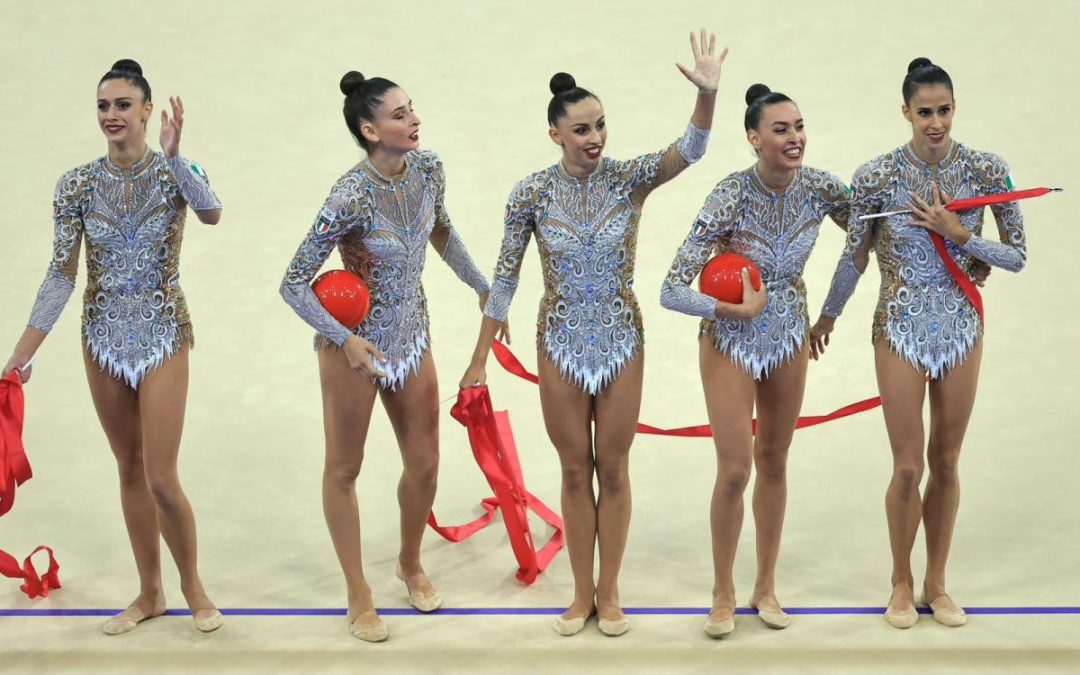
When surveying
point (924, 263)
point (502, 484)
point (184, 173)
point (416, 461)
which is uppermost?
point (184, 173)

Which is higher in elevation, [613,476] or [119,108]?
[119,108]

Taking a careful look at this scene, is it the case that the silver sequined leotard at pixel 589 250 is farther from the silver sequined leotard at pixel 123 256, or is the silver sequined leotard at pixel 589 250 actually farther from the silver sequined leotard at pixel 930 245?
the silver sequined leotard at pixel 123 256

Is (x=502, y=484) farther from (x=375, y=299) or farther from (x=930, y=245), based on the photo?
(x=930, y=245)

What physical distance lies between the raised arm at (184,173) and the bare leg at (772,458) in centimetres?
194

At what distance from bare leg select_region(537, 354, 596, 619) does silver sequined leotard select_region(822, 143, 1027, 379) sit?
1.08 metres

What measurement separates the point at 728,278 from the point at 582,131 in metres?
0.67

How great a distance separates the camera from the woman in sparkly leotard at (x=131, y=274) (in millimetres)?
5109

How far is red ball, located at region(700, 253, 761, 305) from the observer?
16.2 feet

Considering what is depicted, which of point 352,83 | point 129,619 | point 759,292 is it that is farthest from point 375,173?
point 129,619

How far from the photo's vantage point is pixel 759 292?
4.95 meters

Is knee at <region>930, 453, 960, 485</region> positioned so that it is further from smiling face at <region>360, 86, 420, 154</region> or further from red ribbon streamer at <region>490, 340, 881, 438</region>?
smiling face at <region>360, 86, 420, 154</region>

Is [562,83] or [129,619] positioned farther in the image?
[129,619]

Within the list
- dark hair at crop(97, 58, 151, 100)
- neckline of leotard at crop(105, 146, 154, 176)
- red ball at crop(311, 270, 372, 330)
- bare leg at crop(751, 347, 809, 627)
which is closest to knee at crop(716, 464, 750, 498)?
bare leg at crop(751, 347, 809, 627)

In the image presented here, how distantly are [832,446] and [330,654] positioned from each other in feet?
9.41
